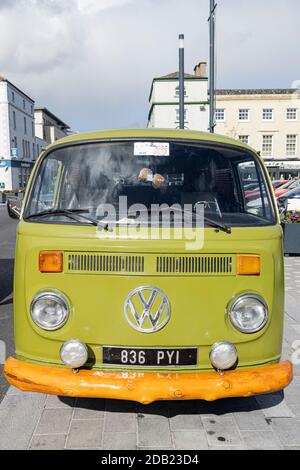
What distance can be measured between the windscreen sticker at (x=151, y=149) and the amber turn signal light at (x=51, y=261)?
1115 mm

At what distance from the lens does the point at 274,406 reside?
3576 millimetres

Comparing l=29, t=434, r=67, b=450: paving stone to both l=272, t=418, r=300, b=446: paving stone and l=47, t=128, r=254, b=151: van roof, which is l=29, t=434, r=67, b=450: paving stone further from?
l=47, t=128, r=254, b=151: van roof

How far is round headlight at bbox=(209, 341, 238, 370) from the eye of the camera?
2822mm

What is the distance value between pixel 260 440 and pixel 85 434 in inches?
49.5

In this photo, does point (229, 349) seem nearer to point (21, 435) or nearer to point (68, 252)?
point (68, 252)

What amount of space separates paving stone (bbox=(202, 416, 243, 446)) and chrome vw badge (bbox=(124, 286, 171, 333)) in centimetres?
96

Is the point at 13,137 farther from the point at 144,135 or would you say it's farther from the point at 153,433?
the point at 153,433

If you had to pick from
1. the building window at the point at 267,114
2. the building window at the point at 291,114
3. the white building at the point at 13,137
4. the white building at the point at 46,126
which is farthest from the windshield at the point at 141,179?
the white building at the point at 46,126

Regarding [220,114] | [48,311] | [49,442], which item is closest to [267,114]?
[220,114]

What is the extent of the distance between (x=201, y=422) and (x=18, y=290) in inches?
67.1

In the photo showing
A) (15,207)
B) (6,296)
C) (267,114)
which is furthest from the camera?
(267,114)

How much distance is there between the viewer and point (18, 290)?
2961mm

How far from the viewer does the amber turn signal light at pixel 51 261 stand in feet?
9.30

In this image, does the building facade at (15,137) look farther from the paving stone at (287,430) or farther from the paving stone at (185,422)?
the paving stone at (287,430)
